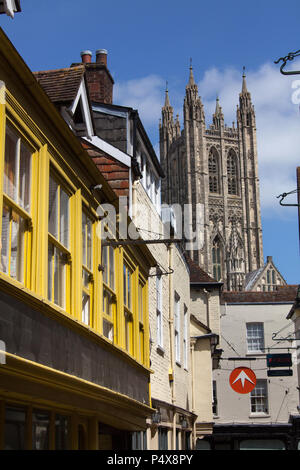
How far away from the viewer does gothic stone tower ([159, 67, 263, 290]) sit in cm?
12206

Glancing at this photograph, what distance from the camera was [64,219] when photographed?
8508 millimetres

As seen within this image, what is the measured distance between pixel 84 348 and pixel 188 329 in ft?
44.9

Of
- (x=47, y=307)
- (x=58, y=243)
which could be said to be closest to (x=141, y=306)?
(x=58, y=243)

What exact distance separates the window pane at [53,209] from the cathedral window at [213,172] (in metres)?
121

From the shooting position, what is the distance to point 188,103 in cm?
12769

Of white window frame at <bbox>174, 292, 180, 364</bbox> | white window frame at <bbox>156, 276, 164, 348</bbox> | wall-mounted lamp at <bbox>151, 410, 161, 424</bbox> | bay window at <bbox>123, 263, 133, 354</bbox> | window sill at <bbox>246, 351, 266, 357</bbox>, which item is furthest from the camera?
window sill at <bbox>246, 351, 266, 357</bbox>

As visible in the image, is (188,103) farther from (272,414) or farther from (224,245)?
(272,414)

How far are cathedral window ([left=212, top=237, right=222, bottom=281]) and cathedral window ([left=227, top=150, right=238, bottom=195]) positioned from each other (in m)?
10.8

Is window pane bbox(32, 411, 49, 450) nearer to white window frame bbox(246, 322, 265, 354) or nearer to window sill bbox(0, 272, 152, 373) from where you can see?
window sill bbox(0, 272, 152, 373)

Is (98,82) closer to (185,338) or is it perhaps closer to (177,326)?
(177,326)

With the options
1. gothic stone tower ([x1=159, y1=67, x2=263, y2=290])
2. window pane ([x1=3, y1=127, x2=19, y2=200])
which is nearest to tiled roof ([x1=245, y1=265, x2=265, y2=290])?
gothic stone tower ([x1=159, y1=67, x2=263, y2=290])

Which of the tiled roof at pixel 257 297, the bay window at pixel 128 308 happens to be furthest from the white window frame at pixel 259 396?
the bay window at pixel 128 308

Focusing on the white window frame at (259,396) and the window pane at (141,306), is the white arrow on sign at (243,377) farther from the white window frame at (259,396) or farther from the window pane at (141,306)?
the white window frame at (259,396)

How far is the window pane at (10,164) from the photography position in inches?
266
